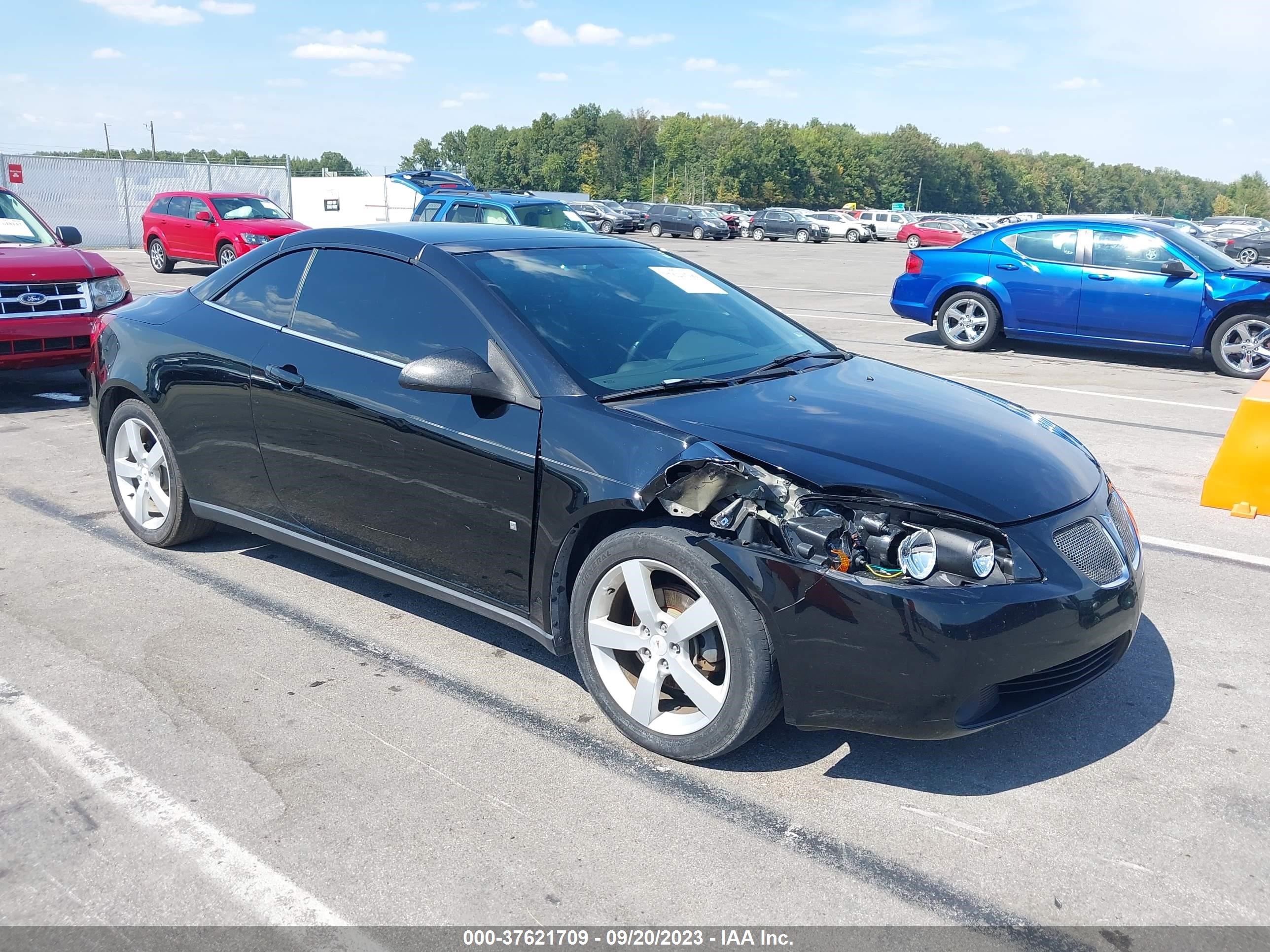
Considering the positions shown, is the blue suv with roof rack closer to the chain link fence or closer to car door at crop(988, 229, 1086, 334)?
car door at crop(988, 229, 1086, 334)

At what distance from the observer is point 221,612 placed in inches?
175

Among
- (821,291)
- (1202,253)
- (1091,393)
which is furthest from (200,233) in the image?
(1202,253)

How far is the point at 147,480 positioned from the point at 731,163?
121 meters

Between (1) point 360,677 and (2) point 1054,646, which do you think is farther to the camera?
(1) point 360,677

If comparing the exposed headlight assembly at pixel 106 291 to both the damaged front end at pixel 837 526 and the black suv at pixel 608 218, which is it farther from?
the black suv at pixel 608 218

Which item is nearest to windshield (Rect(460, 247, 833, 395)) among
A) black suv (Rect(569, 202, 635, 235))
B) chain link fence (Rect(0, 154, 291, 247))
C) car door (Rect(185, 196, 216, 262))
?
car door (Rect(185, 196, 216, 262))

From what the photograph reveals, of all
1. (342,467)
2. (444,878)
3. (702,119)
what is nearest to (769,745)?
(444,878)

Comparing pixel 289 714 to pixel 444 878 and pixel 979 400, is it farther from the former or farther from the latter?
pixel 979 400

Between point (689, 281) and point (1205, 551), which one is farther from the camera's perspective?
point (1205, 551)

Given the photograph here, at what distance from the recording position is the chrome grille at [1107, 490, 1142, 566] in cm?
345

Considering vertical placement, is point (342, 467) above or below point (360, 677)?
above

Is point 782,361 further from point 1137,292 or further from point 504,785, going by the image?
point 1137,292

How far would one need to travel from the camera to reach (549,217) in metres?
14.3

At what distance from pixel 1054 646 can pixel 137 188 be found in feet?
111
